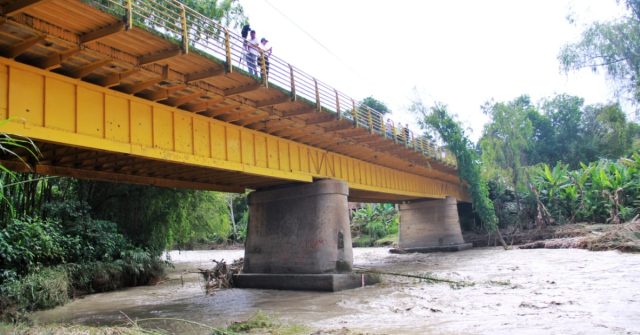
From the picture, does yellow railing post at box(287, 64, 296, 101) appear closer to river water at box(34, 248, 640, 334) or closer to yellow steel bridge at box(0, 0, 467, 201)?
yellow steel bridge at box(0, 0, 467, 201)

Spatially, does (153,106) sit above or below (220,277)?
above

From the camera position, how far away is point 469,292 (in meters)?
13.4

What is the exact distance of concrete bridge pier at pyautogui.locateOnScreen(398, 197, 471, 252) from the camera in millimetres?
33906

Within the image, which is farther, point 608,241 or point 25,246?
point 608,241

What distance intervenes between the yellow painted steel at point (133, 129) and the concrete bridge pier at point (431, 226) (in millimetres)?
17859

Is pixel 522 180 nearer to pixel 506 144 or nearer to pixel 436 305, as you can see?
pixel 506 144

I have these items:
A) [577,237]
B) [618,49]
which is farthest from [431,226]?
[618,49]

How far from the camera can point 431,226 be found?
34656 mm

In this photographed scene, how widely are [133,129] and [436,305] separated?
27.0 ft

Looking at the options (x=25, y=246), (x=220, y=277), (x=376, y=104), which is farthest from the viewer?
(x=376, y=104)

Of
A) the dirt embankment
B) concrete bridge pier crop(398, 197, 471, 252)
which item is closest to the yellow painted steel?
the dirt embankment

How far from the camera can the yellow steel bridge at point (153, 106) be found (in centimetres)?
827

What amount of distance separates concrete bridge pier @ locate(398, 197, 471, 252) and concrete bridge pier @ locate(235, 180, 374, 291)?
58.9 feet

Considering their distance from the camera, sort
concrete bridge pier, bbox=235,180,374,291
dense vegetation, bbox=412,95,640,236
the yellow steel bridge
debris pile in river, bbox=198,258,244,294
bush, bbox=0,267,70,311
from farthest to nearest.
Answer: dense vegetation, bbox=412,95,640,236, debris pile in river, bbox=198,258,244,294, concrete bridge pier, bbox=235,180,374,291, bush, bbox=0,267,70,311, the yellow steel bridge
